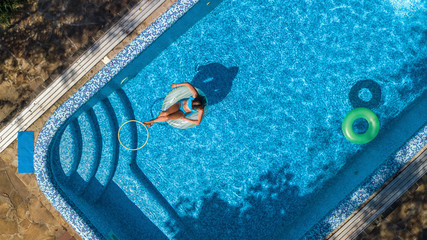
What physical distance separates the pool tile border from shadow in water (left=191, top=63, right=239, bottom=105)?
1096 millimetres

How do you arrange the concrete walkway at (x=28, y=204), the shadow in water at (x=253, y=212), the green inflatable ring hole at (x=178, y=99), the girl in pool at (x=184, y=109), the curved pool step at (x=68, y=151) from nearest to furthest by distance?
the girl in pool at (x=184, y=109) → the green inflatable ring hole at (x=178, y=99) → the curved pool step at (x=68, y=151) → the shadow in water at (x=253, y=212) → the concrete walkway at (x=28, y=204)

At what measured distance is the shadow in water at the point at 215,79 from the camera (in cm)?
621

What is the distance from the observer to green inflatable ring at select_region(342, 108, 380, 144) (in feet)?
18.2

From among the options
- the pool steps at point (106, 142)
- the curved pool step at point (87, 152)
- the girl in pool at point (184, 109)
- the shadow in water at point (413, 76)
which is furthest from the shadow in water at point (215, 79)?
the shadow in water at point (413, 76)

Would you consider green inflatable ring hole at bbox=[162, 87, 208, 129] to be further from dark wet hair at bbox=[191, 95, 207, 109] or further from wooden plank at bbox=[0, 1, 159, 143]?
wooden plank at bbox=[0, 1, 159, 143]

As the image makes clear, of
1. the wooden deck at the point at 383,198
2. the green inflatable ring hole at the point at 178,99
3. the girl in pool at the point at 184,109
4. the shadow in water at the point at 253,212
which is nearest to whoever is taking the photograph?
the girl in pool at the point at 184,109

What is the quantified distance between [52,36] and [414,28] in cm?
700

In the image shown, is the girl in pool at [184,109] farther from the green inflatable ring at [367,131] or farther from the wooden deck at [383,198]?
the wooden deck at [383,198]

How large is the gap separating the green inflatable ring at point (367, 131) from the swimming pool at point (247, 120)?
443mm

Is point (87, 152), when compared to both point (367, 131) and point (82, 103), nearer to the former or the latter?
point (82, 103)

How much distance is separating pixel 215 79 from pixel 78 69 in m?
2.71

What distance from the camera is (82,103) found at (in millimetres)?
5820

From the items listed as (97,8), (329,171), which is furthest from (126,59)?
(329,171)

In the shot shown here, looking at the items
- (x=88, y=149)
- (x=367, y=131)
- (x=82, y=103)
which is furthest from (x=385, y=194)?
(x=82, y=103)
